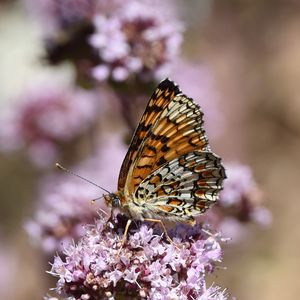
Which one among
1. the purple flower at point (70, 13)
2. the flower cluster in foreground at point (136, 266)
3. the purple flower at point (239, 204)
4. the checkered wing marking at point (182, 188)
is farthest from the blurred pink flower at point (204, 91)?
the flower cluster in foreground at point (136, 266)

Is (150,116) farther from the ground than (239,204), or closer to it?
closer to it

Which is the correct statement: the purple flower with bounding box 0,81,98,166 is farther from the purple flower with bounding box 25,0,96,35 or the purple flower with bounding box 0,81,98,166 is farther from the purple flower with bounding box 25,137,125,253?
the purple flower with bounding box 25,137,125,253

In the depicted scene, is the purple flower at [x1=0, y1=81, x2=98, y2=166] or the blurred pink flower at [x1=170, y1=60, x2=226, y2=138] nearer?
the purple flower at [x1=0, y1=81, x2=98, y2=166]

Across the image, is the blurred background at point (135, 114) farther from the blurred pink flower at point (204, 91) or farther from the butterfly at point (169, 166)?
the butterfly at point (169, 166)

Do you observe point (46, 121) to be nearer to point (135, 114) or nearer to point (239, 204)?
point (135, 114)

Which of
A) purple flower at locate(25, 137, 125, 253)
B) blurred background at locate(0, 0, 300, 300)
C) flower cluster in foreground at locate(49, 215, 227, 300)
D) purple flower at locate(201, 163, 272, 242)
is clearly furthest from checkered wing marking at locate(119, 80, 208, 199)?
purple flower at locate(201, 163, 272, 242)

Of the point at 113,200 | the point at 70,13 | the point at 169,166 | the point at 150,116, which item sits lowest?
the point at 113,200

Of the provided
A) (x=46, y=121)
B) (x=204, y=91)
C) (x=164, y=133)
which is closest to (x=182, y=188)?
(x=164, y=133)
